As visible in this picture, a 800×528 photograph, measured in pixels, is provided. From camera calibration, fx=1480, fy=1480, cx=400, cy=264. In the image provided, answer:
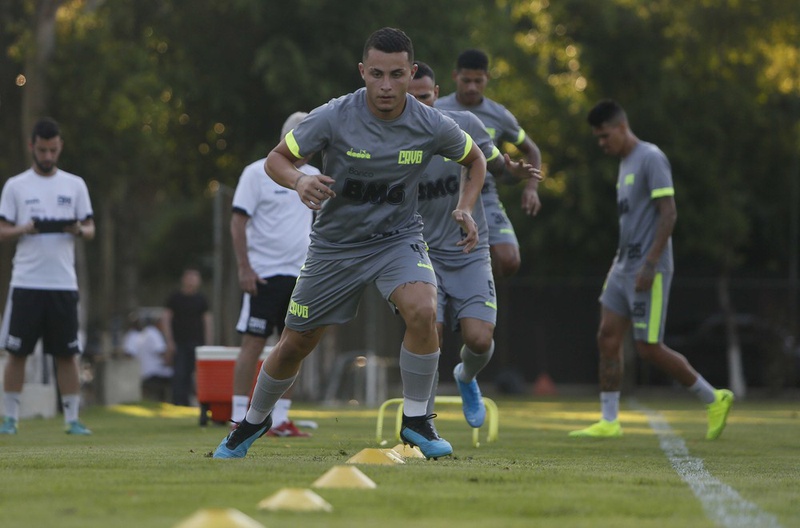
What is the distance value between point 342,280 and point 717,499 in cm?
230

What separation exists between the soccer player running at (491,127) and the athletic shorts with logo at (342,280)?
296cm

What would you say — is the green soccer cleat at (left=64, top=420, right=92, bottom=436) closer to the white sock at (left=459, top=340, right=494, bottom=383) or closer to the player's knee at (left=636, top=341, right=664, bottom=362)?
the white sock at (left=459, top=340, right=494, bottom=383)

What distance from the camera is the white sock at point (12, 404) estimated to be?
459 inches

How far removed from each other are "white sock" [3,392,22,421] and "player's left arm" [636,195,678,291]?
196 inches

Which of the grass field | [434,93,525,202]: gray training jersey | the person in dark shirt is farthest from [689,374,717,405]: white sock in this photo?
the person in dark shirt

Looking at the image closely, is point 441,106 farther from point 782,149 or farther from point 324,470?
point 782,149

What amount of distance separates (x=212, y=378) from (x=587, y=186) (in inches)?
832

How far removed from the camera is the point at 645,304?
1152 cm

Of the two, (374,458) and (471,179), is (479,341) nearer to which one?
(471,179)

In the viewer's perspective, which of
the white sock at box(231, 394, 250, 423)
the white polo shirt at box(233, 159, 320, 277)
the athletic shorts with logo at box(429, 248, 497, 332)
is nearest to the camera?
the athletic shorts with logo at box(429, 248, 497, 332)

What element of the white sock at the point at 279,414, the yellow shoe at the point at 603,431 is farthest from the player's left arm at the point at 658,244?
the white sock at the point at 279,414

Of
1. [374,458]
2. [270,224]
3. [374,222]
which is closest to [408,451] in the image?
[374,458]

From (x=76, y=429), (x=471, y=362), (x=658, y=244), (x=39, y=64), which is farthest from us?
(x=39, y=64)

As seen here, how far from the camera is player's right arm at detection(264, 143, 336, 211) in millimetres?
6699
